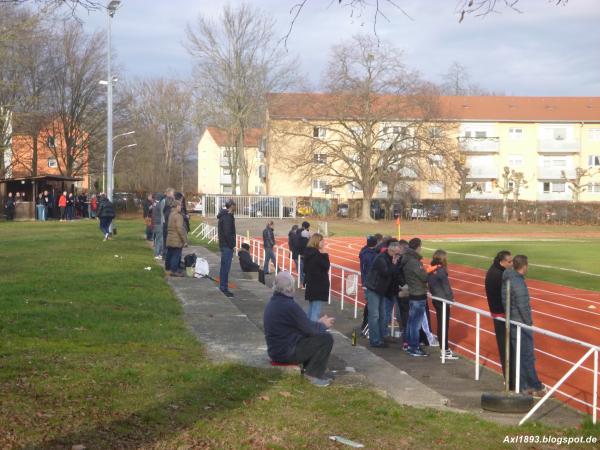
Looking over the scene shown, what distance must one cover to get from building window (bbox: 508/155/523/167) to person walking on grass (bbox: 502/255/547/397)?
77705mm

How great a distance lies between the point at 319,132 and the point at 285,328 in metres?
58.1

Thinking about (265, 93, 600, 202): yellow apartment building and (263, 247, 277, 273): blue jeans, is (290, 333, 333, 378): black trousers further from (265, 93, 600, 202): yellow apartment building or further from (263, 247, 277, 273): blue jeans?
(265, 93, 600, 202): yellow apartment building

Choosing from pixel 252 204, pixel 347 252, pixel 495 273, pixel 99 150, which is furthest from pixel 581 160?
pixel 495 273

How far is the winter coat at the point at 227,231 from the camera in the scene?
1758 cm

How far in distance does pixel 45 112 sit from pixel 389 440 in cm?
5397

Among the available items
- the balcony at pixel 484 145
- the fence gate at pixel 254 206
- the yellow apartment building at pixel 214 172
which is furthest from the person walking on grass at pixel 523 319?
the yellow apartment building at pixel 214 172

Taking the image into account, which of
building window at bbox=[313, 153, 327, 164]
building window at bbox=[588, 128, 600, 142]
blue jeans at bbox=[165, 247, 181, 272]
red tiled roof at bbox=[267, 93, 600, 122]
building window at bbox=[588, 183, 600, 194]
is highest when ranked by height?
red tiled roof at bbox=[267, 93, 600, 122]

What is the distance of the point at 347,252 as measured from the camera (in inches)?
1521

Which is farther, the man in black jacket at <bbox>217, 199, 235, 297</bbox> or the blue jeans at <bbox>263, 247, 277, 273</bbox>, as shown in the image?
the blue jeans at <bbox>263, 247, 277, 273</bbox>

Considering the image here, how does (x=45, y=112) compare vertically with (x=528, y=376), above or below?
above

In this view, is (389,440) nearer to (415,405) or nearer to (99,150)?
(415,405)

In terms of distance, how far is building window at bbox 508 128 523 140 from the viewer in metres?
85.8

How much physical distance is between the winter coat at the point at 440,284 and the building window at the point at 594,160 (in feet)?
252

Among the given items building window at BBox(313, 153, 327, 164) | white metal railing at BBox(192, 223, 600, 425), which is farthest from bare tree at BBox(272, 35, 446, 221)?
white metal railing at BBox(192, 223, 600, 425)
